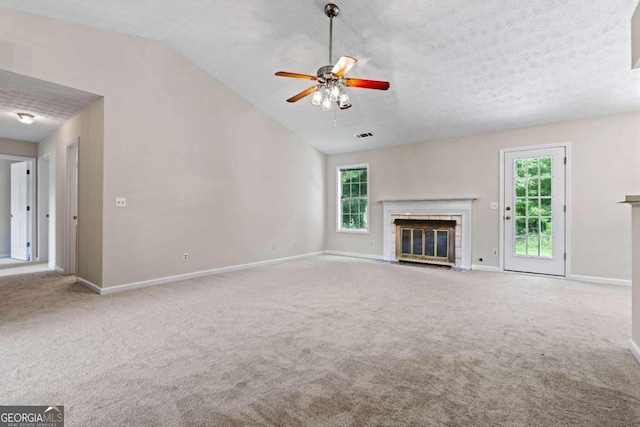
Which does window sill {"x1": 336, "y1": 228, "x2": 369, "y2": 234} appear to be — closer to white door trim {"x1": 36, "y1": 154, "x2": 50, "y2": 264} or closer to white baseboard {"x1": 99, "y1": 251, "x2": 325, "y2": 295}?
white baseboard {"x1": 99, "y1": 251, "x2": 325, "y2": 295}

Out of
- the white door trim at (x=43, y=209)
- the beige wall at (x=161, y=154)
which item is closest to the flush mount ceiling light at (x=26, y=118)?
the beige wall at (x=161, y=154)

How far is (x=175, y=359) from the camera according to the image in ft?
6.97

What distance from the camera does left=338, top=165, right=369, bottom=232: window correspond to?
7.13 metres

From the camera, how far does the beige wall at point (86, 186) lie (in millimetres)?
3891

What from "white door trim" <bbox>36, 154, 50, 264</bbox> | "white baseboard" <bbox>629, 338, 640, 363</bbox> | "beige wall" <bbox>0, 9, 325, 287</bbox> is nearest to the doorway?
"white door trim" <bbox>36, 154, 50, 264</bbox>

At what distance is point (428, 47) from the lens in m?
3.62

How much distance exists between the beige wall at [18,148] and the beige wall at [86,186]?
1697 mm

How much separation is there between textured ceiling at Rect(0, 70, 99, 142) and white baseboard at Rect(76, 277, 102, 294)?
2.40 metres

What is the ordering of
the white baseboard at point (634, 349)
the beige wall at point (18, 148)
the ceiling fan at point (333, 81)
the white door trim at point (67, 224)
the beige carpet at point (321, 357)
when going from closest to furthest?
the beige carpet at point (321, 357) → the white baseboard at point (634, 349) → the ceiling fan at point (333, 81) → the white door trim at point (67, 224) → the beige wall at point (18, 148)

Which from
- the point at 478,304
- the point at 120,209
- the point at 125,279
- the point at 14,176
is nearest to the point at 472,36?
the point at 478,304

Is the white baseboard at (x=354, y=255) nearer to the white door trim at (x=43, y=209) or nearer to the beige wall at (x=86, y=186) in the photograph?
the beige wall at (x=86, y=186)

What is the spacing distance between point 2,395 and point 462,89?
5403 millimetres

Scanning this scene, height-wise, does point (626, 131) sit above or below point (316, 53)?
below

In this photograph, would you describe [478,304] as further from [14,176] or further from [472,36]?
[14,176]
